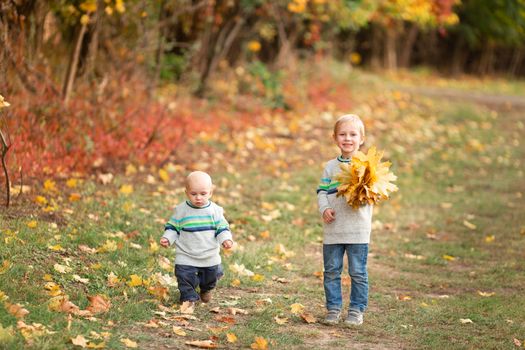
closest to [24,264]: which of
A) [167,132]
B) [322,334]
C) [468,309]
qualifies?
[322,334]

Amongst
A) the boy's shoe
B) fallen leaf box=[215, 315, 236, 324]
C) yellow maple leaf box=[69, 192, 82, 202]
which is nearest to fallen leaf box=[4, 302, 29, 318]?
fallen leaf box=[215, 315, 236, 324]

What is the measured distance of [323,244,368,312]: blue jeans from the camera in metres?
5.64

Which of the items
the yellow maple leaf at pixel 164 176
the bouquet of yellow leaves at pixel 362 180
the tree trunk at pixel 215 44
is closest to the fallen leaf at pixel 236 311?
the bouquet of yellow leaves at pixel 362 180

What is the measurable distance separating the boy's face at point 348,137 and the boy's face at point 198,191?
96cm

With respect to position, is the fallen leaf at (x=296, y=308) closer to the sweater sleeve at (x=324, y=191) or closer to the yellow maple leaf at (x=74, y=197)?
the sweater sleeve at (x=324, y=191)

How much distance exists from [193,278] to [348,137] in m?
1.44

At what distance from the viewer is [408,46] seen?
33719 mm

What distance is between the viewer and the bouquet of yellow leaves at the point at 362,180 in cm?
543

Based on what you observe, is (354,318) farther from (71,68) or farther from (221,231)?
(71,68)

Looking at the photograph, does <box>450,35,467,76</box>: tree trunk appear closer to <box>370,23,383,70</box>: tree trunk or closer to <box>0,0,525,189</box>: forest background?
<box>370,23,383,70</box>: tree trunk

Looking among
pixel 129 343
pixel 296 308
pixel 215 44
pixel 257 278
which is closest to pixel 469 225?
pixel 257 278

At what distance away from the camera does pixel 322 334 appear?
5332 mm

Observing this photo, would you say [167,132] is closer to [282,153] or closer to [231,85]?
[282,153]

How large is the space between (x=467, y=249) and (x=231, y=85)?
27.5 ft
